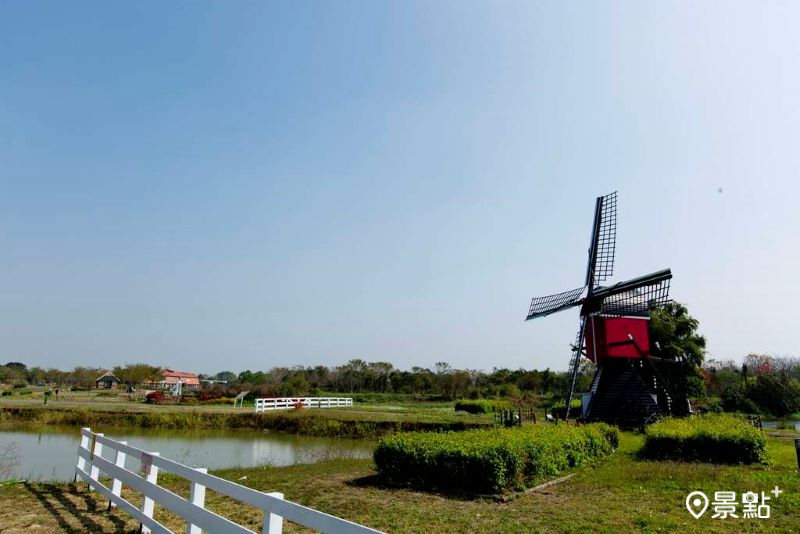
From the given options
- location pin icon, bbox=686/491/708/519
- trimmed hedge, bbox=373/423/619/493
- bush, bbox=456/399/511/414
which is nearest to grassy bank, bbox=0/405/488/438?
bush, bbox=456/399/511/414

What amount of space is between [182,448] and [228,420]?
937 cm

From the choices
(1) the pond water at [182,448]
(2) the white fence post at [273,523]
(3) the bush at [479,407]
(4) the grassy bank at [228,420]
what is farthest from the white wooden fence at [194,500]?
(3) the bush at [479,407]

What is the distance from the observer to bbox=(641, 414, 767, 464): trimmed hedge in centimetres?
1408

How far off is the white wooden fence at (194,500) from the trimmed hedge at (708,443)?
44.9 ft

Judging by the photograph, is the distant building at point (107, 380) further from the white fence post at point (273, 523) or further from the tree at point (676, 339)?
the white fence post at point (273, 523)

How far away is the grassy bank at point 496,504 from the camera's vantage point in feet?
25.4

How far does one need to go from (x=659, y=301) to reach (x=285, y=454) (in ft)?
65.7

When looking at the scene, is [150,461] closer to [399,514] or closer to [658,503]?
[399,514]

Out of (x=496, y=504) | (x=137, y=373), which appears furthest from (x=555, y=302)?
(x=137, y=373)

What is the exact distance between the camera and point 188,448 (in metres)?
21.6

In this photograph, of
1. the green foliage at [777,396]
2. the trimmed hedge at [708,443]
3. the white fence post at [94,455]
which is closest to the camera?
the white fence post at [94,455]

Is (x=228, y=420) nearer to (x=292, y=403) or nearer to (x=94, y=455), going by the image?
(x=292, y=403)

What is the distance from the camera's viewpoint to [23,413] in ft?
104

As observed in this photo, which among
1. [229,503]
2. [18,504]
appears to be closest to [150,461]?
[229,503]
